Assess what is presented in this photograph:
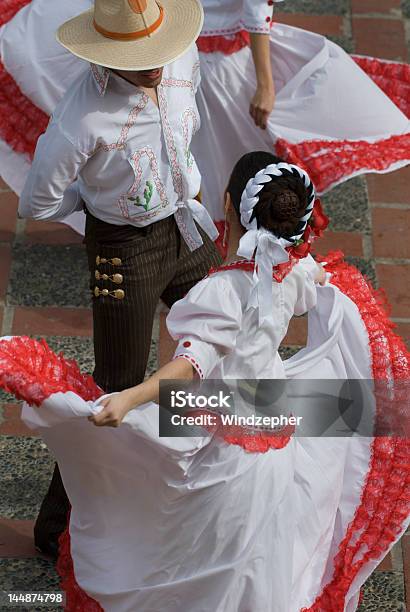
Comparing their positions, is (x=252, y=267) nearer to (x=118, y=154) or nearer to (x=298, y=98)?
(x=118, y=154)

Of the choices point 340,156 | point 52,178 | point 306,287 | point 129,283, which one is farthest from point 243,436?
point 340,156

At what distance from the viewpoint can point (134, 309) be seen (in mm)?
3486

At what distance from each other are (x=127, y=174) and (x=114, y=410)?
0.80 meters

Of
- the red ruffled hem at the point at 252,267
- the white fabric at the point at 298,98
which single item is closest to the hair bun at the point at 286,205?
the red ruffled hem at the point at 252,267

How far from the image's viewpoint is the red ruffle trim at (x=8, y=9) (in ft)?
14.8

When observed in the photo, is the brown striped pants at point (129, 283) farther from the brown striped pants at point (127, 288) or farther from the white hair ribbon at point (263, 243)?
the white hair ribbon at point (263, 243)

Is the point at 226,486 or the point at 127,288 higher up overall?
the point at 127,288

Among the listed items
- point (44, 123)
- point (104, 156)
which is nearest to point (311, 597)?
point (104, 156)

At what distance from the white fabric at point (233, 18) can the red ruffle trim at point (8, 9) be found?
74 centimetres

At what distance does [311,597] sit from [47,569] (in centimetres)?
84

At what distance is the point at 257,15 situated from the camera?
4.14 meters

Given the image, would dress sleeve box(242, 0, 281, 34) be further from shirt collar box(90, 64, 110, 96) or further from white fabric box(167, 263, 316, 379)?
white fabric box(167, 263, 316, 379)

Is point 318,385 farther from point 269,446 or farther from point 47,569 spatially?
point 47,569

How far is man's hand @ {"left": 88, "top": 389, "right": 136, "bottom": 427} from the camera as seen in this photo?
2.78 metres
